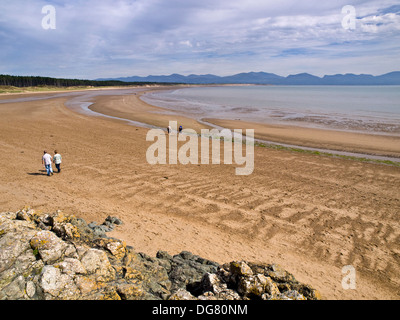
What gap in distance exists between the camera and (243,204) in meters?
10.5

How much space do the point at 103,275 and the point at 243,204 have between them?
686 cm

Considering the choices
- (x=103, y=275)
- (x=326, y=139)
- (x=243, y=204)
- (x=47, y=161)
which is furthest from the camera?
(x=326, y=139)

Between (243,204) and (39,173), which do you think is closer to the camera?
(243,204)

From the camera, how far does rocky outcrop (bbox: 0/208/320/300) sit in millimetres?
4105

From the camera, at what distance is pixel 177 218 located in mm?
9250

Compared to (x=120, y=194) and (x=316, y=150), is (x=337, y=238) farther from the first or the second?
(x=316, y=150)

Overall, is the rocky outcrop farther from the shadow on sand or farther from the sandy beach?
the shadow on sand

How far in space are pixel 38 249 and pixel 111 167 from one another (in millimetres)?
9647

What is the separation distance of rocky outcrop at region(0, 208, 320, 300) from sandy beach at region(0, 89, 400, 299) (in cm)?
179

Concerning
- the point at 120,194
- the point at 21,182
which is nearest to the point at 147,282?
the point at 120,194

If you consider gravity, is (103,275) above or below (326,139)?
below

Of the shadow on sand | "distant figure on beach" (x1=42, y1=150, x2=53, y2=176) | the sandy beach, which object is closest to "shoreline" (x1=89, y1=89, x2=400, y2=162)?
the sandy beach

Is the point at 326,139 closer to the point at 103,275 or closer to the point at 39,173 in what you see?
the point at 39,173

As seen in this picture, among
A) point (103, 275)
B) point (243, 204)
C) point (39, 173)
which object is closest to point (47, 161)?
point (39, 173)
